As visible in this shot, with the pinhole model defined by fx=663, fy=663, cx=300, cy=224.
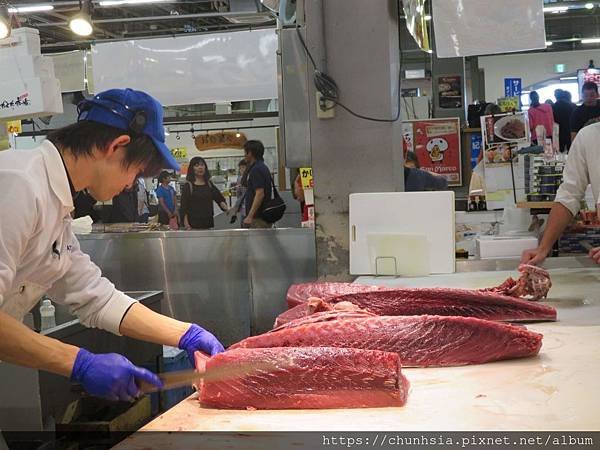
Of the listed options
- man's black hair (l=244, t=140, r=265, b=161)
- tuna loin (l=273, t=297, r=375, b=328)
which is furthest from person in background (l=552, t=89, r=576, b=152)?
tuna loin (l=273, t=297, r=375, b=328)

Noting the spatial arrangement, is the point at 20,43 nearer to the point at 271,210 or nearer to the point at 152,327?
the point at 152,327

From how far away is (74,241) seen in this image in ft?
7.82

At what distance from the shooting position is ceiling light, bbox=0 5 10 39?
5121mm

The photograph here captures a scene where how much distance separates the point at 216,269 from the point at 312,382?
3810 millimetres

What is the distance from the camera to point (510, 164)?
6.97m

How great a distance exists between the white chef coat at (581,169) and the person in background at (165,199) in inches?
318

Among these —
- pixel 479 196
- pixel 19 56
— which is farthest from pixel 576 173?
pixel 19 56

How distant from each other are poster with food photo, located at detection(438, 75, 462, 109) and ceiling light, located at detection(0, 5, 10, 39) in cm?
735

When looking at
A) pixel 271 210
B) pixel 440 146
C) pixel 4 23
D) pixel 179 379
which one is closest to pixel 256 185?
pixel 271 210

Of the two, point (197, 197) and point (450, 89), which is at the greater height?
point (450, 89)

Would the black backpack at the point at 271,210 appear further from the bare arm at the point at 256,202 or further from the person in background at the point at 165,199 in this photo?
the person in background at the point at 165,199

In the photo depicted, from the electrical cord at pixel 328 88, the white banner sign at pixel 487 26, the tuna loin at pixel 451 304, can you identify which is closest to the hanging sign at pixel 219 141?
the electrical cord at pixel 328 88

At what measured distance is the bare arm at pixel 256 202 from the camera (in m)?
7.64

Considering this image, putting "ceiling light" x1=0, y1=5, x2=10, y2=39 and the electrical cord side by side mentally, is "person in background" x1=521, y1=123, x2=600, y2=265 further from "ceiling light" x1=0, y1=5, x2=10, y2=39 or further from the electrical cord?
"ceiling light" x1=0, y1=5, x2=10, y2=39
